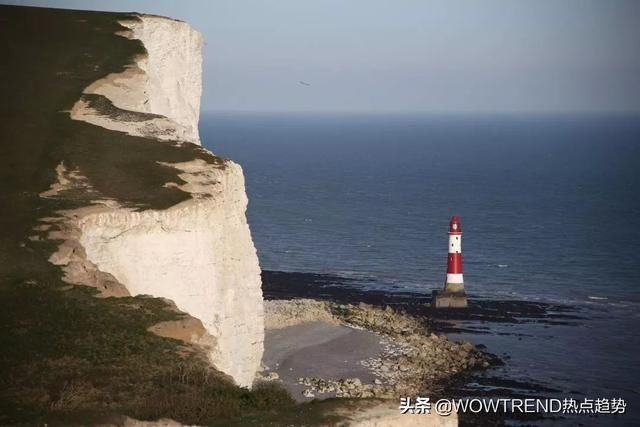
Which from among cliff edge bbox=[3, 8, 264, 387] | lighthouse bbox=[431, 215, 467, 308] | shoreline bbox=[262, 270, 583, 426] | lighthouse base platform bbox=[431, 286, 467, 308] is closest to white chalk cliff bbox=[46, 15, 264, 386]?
cliff edge bbox=[3, 8, 264, 387]

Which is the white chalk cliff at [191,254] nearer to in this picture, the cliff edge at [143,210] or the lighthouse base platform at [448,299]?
the cliff edge at [143,210]

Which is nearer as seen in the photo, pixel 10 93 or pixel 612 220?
pixel 10 93

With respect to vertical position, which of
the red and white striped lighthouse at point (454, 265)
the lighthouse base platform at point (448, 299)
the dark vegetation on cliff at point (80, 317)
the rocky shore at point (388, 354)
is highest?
the dark vegetation on cliff at point (80, 317)

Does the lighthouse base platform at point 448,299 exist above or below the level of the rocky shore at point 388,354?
above

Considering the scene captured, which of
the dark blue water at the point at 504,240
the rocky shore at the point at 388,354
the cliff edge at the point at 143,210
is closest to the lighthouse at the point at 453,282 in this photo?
the rocky shore at the point at 388,354

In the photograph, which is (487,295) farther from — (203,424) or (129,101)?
(203,424)

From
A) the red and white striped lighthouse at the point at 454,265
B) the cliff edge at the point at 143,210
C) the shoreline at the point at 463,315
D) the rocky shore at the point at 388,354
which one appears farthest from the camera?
the red and white striped lighthouse at the point at 454,265

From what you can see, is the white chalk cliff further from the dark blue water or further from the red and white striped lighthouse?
the red and white striped lighthouse

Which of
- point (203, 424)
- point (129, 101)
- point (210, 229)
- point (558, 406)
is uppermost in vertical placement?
point (129, 101)

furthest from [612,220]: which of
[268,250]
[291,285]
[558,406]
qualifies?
[558,406]
